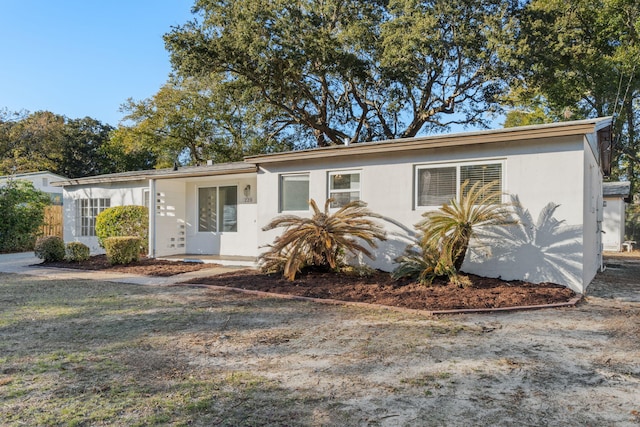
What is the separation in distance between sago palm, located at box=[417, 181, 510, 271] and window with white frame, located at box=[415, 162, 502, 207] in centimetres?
35

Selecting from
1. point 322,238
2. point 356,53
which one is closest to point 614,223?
point 356,53

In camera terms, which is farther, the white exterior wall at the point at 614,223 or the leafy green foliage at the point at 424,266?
the white exterior wall at the point at 614,223

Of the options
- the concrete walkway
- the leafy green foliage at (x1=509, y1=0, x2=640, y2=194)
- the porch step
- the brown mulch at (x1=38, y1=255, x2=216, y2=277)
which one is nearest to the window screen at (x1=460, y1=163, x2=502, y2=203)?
the porch step

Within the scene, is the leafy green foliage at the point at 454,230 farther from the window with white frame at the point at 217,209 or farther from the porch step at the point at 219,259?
the window with white frame at the point at 217,209

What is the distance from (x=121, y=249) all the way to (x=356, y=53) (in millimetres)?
13104

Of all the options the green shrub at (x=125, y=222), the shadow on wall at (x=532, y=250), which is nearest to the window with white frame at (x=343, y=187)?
the shadow on wall at (x=532, y=250)

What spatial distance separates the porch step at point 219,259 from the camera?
11.1 meters

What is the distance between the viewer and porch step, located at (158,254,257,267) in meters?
11.1

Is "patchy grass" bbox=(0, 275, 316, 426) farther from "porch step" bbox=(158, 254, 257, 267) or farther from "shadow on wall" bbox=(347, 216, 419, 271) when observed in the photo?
"porch step" bbox=(158, 254, 257, 267)

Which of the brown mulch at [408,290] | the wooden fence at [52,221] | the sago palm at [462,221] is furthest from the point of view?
the wooden fence at [52,221]

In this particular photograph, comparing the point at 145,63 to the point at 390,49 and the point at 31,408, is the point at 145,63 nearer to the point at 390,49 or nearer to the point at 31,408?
the point at 390,49

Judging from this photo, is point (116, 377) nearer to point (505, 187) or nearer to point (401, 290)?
point (401, 290)

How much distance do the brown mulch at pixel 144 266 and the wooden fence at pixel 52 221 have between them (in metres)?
7.22

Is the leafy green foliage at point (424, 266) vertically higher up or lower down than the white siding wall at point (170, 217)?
lower down
